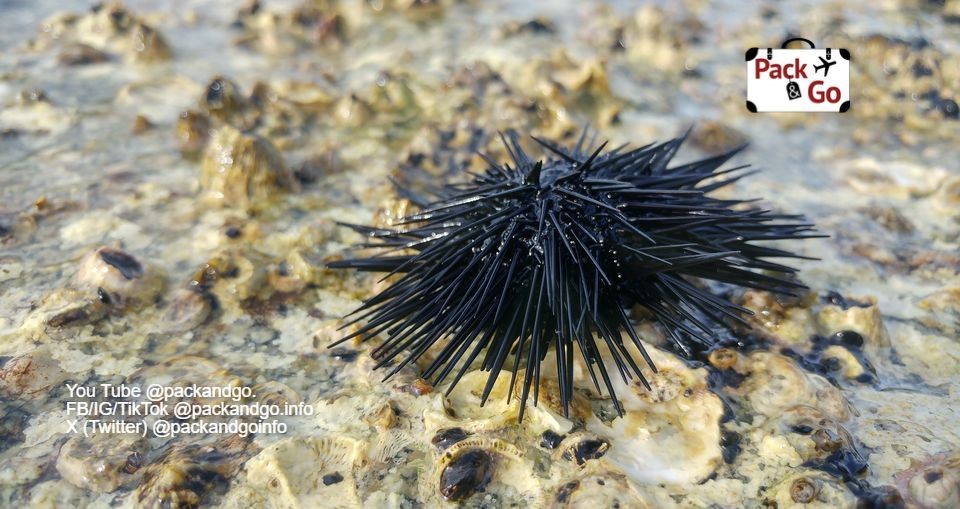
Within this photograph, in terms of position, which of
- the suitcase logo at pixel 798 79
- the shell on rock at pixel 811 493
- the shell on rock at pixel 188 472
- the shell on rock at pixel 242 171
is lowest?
the shell on rock at pixel 811 493

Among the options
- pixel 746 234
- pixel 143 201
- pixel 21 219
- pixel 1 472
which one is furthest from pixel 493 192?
pixel 21 219

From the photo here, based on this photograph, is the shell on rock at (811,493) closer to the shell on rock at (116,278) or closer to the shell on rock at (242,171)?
the shell on rock at (116,278)

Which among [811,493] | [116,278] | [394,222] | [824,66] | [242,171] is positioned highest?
[824,66]

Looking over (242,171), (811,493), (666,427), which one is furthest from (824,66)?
(242,171)

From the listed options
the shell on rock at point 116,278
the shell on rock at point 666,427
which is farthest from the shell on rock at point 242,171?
the shell on rock at point 666,427

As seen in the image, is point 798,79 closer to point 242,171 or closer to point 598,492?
point 242,171

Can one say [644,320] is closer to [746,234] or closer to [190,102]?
[746,234]
